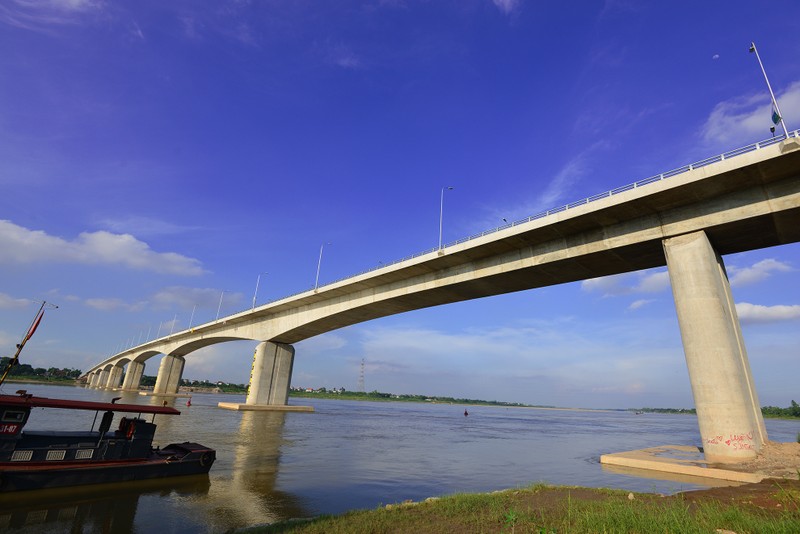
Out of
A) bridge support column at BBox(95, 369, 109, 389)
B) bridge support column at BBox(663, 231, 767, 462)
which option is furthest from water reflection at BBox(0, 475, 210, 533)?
bridge support column at BBox(95, 369, 109, 389)

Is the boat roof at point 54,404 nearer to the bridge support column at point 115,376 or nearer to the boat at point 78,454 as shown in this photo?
the boat at point 78,454

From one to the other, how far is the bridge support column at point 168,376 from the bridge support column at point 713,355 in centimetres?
9389

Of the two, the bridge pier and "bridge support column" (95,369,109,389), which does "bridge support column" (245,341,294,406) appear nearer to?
the bridge pier

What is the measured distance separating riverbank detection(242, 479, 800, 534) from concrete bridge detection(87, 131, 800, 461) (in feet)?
32.5

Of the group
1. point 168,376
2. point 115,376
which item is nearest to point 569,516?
point 168,376

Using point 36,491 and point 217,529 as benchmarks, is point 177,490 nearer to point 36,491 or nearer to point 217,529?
point 36,491

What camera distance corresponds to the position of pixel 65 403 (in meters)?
13.6

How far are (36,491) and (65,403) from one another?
9.07 ft

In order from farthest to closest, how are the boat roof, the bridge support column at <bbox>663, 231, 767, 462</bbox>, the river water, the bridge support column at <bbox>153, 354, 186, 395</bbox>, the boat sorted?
the bridge support column at <bbox>153, 354, 186, 395</bbox> → the bridge support column at <bbox>663, 231, 767, 462</bbox> → the boat roof → the boat → the river water

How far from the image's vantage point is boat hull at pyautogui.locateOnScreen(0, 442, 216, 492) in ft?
37.9

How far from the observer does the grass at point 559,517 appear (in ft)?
22.4

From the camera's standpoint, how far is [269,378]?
55.5m

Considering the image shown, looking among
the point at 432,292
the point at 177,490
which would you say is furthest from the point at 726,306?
the point at 177,490

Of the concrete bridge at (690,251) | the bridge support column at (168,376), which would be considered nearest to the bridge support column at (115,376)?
the bridge support column at (168,376)
